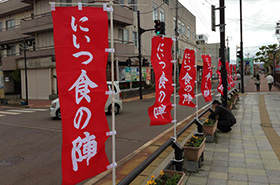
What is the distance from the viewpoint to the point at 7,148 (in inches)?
294

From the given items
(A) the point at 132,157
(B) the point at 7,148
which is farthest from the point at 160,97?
(B) the point at 7,148

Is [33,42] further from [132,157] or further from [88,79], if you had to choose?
[88,79]

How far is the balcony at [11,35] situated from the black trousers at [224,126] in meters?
29.9

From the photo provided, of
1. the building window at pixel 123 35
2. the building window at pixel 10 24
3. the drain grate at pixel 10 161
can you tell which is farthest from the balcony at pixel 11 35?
the drain grate at pixel 10 161

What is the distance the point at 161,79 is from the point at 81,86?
8.15 feet

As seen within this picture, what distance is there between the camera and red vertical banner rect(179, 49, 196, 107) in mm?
6512

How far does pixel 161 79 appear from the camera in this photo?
15.9 feet

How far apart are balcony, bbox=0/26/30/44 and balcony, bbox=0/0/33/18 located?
220 cm

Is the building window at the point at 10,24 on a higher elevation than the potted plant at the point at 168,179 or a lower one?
higher

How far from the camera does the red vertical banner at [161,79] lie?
4.73 metres

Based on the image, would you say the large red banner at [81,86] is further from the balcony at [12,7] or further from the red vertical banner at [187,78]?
the balcony at [12,7]

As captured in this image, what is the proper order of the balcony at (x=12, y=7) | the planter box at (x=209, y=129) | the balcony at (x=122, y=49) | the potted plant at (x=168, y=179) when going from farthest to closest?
the balcony at (x=12, y=7)
the balcony at (x=122, y=49)
the planter box at (x=209, y=129)
the potted plant at (x=168, y=179)

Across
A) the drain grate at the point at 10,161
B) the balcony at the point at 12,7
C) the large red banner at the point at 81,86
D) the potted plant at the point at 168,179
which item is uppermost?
the balcony at the point at 12,7

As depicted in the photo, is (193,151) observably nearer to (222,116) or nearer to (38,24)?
(222,116)
